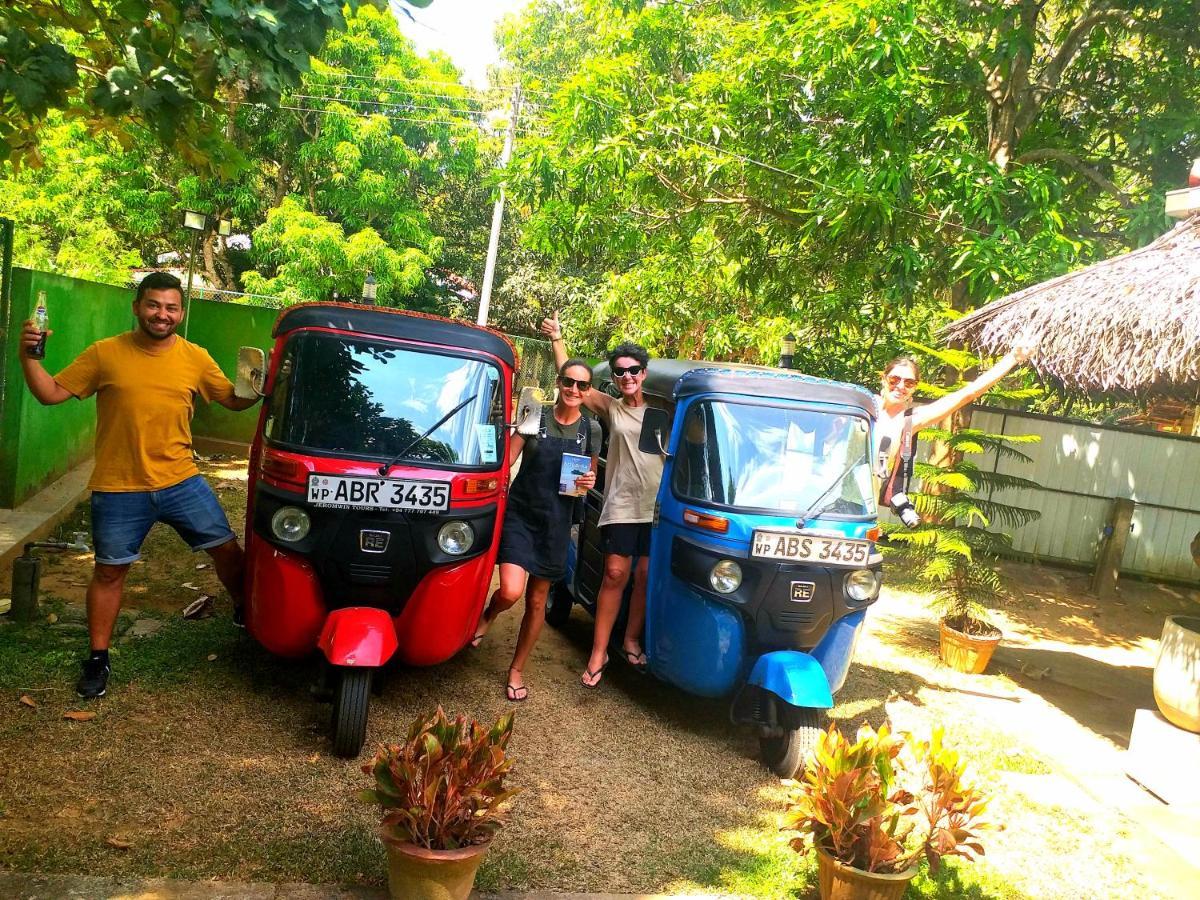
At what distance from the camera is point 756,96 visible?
938cm

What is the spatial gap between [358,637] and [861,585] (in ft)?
8.96

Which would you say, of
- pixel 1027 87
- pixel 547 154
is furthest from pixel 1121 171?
pixel 547 154

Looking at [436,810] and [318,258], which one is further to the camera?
[318,258]

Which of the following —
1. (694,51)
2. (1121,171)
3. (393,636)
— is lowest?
(393,636)

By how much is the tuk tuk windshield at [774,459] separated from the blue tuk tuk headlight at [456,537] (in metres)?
1.25

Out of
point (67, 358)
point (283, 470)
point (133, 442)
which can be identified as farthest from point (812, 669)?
point (67, 358)

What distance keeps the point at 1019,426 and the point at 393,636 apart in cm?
901

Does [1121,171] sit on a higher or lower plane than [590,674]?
higher

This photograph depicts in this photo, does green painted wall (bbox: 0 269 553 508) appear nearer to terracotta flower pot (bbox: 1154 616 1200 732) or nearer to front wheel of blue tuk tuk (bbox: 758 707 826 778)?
front wheel of blue tuk tuk (bbox: 758 707 826 778)

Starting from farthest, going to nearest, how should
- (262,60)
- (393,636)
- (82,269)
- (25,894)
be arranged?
(82,269) < (393,636) < (262,60) < (25,894)

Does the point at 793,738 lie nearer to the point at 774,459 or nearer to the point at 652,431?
the point at 774,459

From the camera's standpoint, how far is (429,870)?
10.4ft

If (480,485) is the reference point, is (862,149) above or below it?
above

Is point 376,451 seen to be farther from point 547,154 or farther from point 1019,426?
point 1019,426
